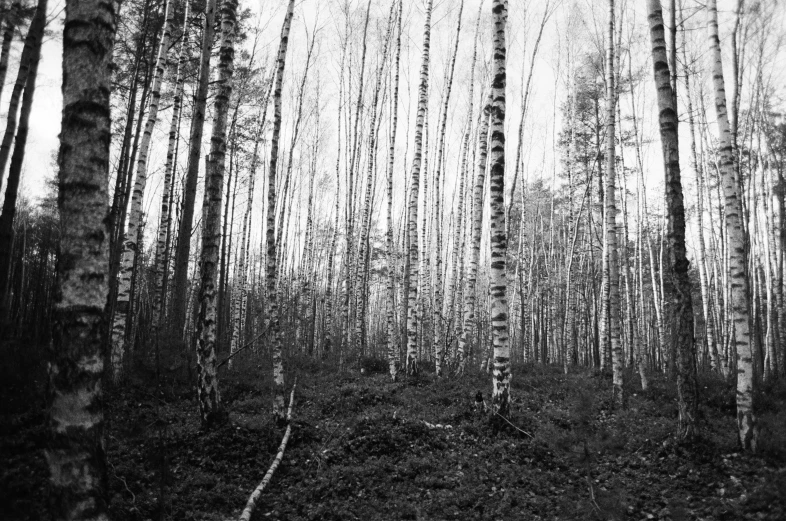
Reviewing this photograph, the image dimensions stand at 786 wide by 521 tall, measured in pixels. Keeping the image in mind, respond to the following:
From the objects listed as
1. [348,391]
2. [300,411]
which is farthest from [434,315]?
[300,411]

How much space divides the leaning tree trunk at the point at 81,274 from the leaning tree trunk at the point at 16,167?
6.46 m

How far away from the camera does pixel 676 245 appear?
249 inches

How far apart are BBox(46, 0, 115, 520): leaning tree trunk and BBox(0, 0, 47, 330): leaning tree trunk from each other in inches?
254

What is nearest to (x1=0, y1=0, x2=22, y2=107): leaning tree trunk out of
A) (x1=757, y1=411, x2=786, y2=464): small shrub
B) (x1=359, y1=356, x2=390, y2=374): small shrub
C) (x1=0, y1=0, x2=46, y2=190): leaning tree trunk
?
(x1=0, y1=0, x2=46, y2=190): leaning tree trunk

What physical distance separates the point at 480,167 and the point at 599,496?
776 centimetres

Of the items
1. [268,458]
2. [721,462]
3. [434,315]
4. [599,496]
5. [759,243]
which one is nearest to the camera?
[599,496]

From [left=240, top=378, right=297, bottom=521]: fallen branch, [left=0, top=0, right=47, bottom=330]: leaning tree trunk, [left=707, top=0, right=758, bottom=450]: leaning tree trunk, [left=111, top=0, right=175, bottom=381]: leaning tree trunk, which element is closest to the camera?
[left=240, top=378, right=297, bottom=521]: fallen branch

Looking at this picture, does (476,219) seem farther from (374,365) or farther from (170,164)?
(170,164)

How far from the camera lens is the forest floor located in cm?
451

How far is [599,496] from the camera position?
4793 mm

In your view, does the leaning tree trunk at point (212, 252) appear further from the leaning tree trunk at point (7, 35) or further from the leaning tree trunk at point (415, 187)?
the leaning tree trunk at point (7, 35)

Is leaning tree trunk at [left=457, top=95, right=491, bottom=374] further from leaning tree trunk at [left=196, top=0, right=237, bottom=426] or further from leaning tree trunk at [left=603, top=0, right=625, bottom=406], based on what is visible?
leaning tree trunk at [left=196, top=0, right=237, bottom=426]

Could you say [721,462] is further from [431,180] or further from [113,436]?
[431,180]

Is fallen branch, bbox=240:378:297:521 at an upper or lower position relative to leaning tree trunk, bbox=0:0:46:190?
lower
